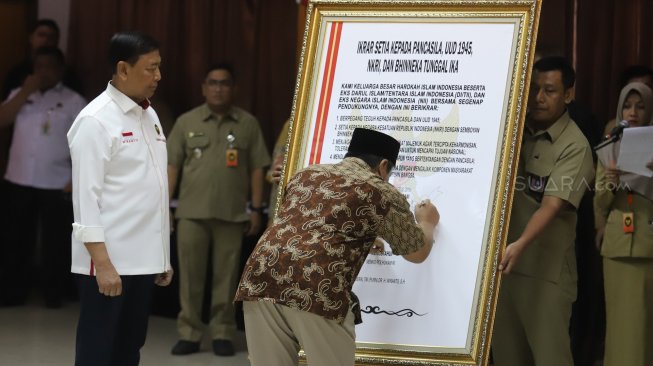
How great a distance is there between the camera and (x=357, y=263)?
362 centimetres

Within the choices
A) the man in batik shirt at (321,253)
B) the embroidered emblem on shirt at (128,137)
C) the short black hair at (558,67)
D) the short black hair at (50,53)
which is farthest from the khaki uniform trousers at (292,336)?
the short black hair at (50,53)

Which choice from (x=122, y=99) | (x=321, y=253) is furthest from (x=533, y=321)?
(x=122, y=99)

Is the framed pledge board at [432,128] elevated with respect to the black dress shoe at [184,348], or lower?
elevated

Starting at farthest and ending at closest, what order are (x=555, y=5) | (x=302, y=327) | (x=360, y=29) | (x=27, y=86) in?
(x=27, y=86) → (x=555, y=5) → (x=360, y=29) → (x=302, y=327)

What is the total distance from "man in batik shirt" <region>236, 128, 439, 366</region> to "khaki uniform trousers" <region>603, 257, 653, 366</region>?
1.47m

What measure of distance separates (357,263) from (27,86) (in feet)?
14.4

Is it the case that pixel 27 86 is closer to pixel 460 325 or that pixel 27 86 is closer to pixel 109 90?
pixel 109 90

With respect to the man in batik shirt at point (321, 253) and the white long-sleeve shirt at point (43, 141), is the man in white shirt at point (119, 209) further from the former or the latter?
the white long-sleeve shirt at point (43, 141)

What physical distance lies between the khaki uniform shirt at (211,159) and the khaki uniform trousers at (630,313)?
2.43 metres

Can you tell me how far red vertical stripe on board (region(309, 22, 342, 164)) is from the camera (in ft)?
14.2

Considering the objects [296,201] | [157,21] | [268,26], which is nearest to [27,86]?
[157,21]

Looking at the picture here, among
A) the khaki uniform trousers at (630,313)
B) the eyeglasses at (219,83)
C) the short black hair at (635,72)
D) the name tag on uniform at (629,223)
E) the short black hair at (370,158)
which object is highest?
the short black hair at (635,72)

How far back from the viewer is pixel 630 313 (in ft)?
15.7

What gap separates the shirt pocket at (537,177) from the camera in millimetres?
4434
